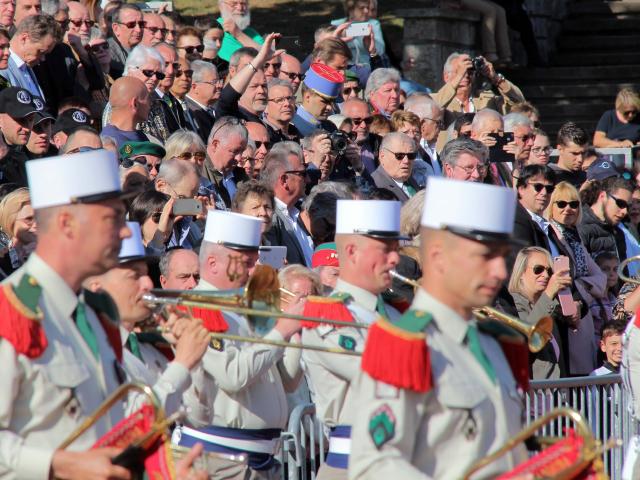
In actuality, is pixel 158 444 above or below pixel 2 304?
below

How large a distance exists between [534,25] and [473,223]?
66.1 ft

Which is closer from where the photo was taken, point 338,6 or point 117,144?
point 117,144

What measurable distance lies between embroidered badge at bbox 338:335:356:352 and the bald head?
434cm

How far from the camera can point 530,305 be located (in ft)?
35.1

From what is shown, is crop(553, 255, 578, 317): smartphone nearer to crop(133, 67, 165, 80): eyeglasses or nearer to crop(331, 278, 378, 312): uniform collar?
crop(133, 67, 165, 80): eyeglasses

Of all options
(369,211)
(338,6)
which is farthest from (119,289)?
(338,6)

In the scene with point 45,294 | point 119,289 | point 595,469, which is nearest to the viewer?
point 595,469

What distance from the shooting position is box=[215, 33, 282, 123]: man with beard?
1236 cm

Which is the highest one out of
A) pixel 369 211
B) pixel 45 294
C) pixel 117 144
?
pixel 45 294

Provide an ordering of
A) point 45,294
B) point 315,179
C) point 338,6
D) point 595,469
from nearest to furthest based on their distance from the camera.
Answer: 1. point 595,469
2. point 45,294
3. point 315,179
4. point 338,6

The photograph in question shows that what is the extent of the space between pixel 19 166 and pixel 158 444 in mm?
5375

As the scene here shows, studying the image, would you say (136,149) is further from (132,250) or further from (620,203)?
(620,203)

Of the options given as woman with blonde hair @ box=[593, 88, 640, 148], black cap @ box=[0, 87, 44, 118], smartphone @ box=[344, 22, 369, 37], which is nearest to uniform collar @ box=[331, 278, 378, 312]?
black cap @ box=[0, 87, 44, 118]

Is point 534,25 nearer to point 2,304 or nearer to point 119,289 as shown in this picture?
point 119,289
